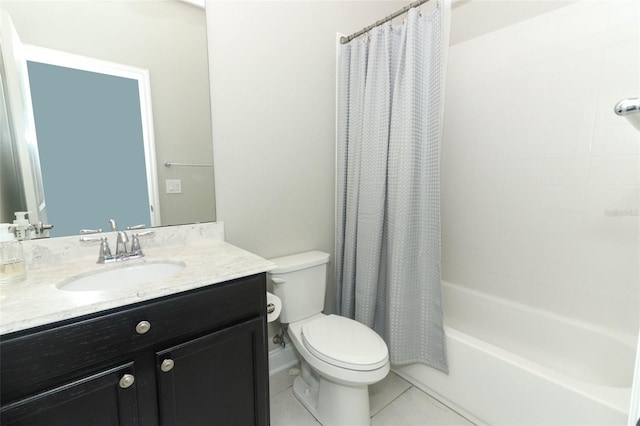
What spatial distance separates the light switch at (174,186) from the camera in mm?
1339

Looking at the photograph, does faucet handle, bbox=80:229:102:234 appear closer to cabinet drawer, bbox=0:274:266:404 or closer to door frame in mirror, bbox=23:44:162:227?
door frame in mirror, bbox=23:44:162:227

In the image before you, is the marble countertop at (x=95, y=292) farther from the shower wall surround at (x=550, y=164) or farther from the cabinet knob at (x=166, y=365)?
the shower wall surround at (x=550, y=164)

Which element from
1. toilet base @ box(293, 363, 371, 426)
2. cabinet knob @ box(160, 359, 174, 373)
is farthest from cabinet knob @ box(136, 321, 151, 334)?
toilet base @ box(293, 363, 371, 426)

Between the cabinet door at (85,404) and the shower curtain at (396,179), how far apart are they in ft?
3.82

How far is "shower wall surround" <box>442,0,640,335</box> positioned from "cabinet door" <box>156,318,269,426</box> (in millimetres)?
1605

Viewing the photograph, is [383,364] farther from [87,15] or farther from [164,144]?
[87,15]

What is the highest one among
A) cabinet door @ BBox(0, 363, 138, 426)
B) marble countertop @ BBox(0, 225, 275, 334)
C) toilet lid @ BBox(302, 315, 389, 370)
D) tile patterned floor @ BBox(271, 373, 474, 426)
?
marble countertop @ BBox(0, 225, 275, 334)

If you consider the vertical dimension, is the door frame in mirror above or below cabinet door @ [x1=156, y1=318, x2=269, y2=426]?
above

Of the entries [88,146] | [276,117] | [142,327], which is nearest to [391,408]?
[142,327]

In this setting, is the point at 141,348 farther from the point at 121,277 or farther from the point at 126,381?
the point at 121,277

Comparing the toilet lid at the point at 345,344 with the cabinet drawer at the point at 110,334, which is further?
the toilet lid at the point at 345,344

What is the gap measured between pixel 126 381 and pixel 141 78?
116 centimetres

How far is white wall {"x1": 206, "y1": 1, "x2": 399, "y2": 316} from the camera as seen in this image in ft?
4.75

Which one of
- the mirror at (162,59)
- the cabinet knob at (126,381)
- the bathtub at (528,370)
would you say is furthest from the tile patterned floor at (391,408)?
the mirror at (162,59)
